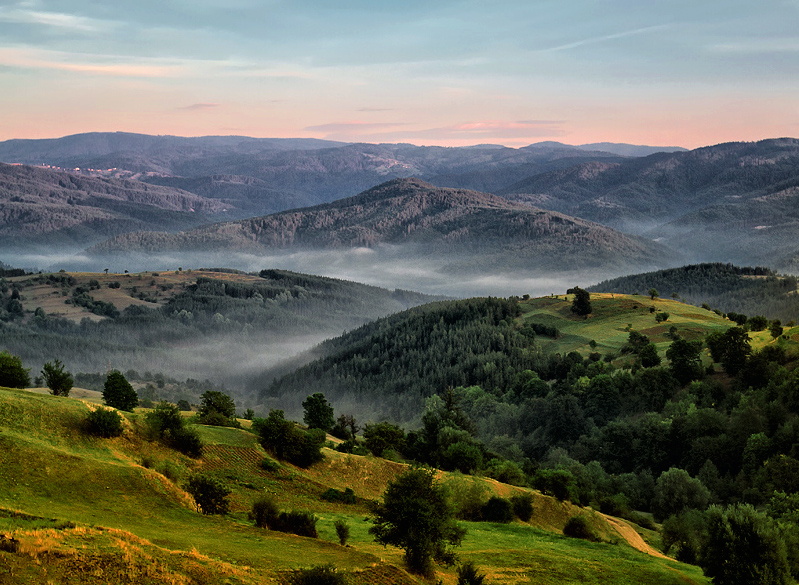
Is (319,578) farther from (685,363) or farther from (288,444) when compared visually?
(685,363)

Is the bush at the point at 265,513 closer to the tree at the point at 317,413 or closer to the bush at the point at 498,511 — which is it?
the bush at the point at 498,511

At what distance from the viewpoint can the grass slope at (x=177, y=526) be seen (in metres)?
32.9

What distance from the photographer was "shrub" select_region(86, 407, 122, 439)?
58.7 metres

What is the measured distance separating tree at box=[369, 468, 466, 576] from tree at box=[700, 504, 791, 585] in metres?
20.6

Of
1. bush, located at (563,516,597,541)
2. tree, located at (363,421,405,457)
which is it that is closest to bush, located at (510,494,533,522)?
bush, located at (563,516,597,541)

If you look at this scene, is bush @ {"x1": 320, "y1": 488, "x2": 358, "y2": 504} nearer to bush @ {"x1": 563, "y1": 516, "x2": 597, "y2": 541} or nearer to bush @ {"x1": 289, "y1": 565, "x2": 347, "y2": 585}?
bush @ {"x1": 563, "y1": 516, "x2": 597, "y2": 541}

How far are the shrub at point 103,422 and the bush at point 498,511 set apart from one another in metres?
42.2

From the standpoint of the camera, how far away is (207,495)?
167 feet

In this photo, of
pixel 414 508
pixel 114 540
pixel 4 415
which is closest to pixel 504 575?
pixel 414 508

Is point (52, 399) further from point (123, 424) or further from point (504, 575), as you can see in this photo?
point (504, 575)

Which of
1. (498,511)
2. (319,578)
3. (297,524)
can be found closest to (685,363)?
(498,511)

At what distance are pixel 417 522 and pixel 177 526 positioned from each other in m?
16.5

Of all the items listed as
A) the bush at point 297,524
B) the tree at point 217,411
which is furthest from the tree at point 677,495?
the bush at point 297,524

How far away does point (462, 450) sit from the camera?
96.2 meters
